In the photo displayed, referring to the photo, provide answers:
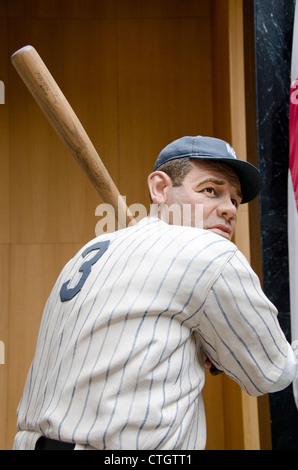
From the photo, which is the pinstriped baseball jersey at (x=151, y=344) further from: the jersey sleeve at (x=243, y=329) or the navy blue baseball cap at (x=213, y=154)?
the navy blue baseball cap at (x=213, y=154)

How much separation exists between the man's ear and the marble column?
3.50 ft

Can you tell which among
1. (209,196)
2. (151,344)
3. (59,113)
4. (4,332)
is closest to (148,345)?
(151,344)

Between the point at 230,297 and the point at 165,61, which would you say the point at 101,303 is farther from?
the point at 165,61

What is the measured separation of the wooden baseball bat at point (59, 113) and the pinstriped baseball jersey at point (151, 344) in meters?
0.34

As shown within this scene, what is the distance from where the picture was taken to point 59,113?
4.40 feet

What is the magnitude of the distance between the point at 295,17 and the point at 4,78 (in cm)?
143

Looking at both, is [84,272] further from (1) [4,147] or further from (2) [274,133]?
(1) [4,147]

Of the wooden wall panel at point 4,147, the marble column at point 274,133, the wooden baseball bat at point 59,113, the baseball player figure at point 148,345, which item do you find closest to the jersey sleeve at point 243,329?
the baseball player figure at point 148,345

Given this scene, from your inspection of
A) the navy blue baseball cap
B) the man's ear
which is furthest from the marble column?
the man's ear

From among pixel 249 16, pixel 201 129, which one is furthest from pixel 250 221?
pixel 249 16

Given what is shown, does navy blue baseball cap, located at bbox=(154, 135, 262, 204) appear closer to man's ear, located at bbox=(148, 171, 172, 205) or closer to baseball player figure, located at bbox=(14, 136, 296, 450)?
man's ear, located at bbox=(148, 171, 172, 205)

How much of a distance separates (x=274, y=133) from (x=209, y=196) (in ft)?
3.86

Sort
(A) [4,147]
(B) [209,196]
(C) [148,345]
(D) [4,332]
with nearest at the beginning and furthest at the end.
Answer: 1. (C) [148,345]
2. (B) [209,196]
3. (D) [4,332]
4. (A) [4,147]

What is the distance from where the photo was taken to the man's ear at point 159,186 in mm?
1327
